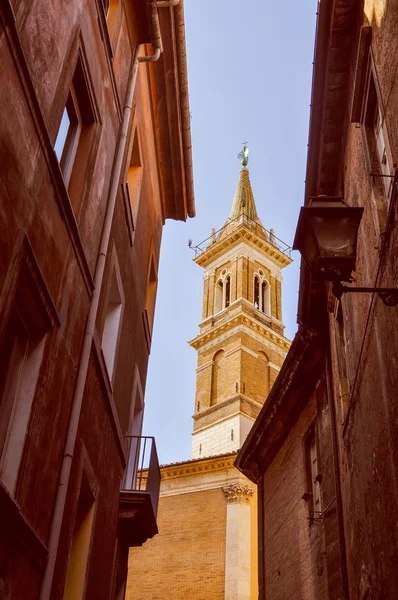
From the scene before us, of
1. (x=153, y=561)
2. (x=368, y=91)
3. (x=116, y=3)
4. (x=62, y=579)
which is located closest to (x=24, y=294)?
(x=62, y=579)

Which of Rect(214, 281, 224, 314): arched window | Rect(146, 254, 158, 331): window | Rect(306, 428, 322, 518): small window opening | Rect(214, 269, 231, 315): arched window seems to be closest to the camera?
Rect(306, 428, 322, 518): small window opening

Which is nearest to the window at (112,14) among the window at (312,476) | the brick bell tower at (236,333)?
the window at (312,476)

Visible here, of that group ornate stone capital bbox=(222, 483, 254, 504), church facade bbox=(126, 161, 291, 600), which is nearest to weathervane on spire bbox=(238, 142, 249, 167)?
church facade bbox=(126, 161, 291, 600)

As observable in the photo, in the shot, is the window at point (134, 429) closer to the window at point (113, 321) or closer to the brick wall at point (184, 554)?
the window at point (113, 321)

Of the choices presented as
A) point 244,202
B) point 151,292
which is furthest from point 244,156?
point 151,292

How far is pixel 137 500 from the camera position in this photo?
10.6 meters

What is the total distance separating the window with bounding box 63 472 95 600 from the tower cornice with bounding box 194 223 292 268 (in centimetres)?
4008

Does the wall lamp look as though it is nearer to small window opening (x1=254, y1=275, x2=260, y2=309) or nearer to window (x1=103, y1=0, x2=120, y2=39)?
window (x1=103, y1=0, x2=120, y2=39)

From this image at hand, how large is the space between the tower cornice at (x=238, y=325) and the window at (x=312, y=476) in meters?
30.0

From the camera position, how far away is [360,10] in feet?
25.9

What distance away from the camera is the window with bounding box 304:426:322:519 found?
1193cm

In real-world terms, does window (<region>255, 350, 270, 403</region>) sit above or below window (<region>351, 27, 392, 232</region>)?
above

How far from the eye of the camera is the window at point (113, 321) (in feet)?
32.3

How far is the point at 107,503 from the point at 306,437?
494 centimetres
